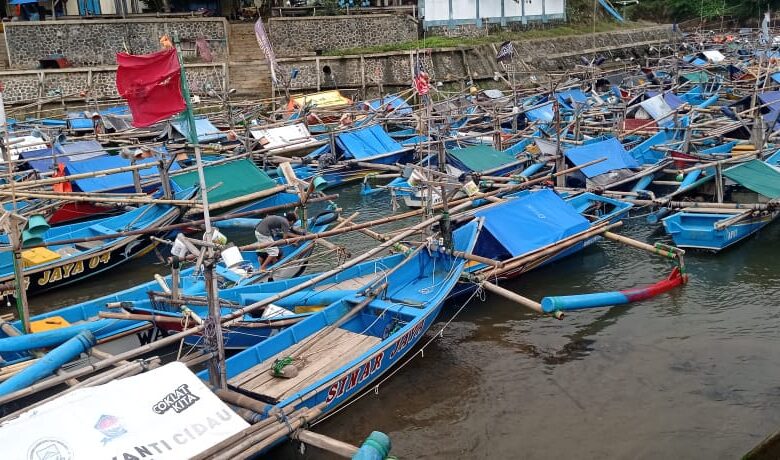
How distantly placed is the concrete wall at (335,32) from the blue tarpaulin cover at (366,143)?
1763 cm

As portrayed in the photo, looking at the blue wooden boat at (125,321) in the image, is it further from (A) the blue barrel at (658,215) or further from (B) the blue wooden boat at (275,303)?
(A) the blue barrel at (658,215)

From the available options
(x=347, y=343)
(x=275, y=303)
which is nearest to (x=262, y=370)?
(x=347, y=343)

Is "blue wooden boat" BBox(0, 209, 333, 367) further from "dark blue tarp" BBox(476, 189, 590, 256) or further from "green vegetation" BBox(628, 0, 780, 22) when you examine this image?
"green vegetation" BBox(628, 0, 780, 22)

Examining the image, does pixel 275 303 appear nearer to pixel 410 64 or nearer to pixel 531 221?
pixel 531 221

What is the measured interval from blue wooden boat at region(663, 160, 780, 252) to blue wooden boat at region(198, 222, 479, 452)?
7127mm

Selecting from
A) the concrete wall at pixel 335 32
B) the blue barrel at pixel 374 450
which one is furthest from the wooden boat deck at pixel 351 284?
the concrete wall at pixel 335 32

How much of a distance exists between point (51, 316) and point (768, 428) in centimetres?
1236

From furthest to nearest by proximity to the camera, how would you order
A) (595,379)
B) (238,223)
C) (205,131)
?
(205,131) < (238,223) < (595,379)

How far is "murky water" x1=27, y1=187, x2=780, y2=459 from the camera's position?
11422mm

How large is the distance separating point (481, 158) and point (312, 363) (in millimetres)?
13981

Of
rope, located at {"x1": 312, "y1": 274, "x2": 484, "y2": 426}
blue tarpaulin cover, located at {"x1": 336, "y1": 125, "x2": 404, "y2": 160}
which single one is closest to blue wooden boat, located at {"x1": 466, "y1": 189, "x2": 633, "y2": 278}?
rope, located at {"x1": 312, "y1": 274, "x2": 484, "y2": 426}

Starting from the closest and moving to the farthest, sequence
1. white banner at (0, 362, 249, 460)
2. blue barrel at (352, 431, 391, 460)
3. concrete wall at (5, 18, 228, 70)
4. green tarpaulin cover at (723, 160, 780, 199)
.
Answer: blue barrel at (352, 431, 391, 460)
white banner at (0, 362, 249, 460)
green tarpaulin cover at (723, 160, 780, 199)
concrete wall at (5, 18, 228, 70)

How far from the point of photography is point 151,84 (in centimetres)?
951

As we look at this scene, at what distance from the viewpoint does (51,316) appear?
43.1 feet
